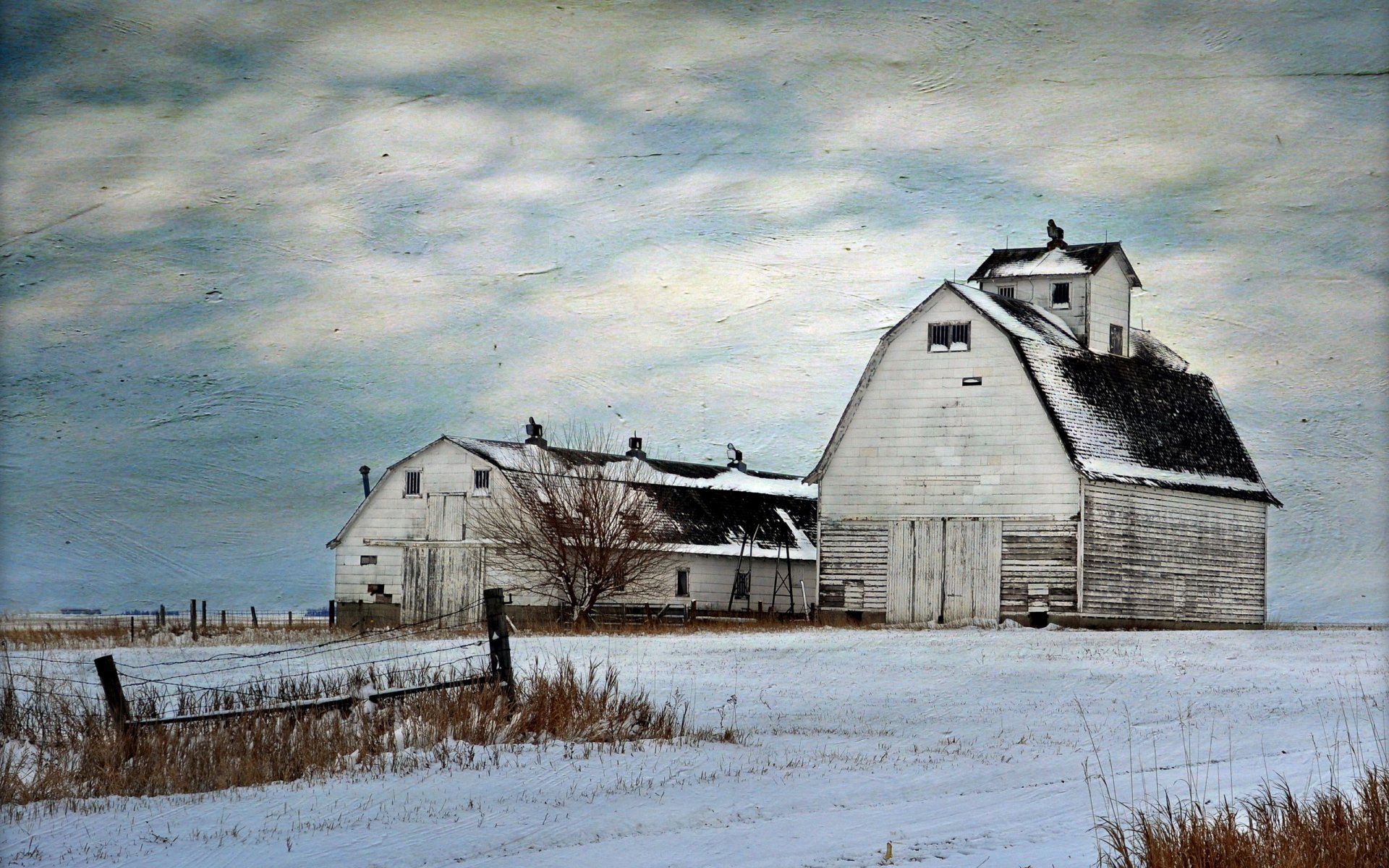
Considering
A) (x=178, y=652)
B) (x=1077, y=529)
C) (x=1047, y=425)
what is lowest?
(x=178, y=652)

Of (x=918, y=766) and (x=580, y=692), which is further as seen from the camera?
(x=580, y=692)

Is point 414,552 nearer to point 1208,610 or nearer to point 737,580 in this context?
point 737,580

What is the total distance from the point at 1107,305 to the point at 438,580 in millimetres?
20912

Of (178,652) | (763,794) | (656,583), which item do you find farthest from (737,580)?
(763,794)

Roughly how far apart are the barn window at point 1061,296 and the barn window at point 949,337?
5.62 meters

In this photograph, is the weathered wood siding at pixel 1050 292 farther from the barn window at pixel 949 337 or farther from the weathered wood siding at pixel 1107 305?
the barn window at pixel 949 337

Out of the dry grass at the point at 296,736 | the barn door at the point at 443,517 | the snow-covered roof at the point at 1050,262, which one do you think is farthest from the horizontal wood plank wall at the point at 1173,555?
→ the dry grass at the point at 296,736

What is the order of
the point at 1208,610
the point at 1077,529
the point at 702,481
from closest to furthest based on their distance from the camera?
the point at 1077,529, the point at 1208,610, the point at 702,481

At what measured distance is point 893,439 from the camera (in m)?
41.1

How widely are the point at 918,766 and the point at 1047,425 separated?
2517 centimetres

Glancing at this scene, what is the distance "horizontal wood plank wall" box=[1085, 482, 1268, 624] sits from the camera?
128 feet

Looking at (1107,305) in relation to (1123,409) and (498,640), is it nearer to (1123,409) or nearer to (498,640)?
(1123,409)

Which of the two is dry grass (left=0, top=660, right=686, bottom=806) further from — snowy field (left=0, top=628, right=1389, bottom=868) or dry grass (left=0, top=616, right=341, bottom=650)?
dry grass (left=0, top=616, right=341, bottom=650)

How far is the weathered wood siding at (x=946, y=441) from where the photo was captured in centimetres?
3953
